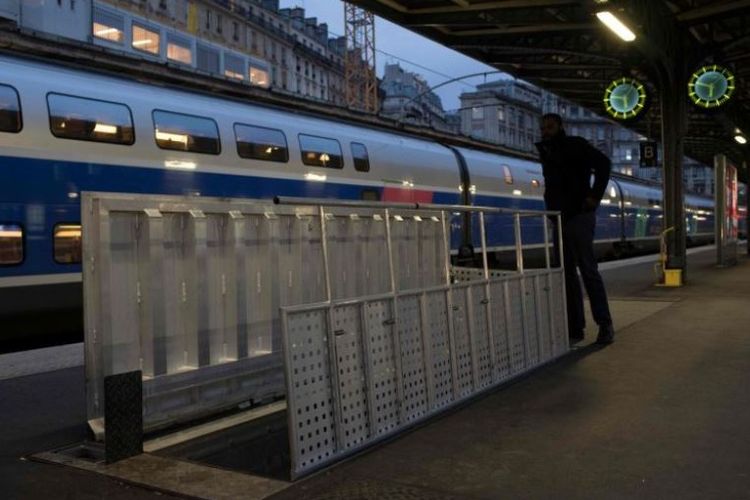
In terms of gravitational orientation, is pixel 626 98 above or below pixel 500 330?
above

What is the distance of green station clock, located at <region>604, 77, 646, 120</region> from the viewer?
1462 centimetres

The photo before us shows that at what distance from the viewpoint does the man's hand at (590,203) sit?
738cm

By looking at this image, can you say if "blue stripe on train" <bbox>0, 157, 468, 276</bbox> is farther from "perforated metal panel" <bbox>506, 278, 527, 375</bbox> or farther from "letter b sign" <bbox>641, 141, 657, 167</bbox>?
"letter b sign" <bbox>641, 141, 657, 167</bbox>

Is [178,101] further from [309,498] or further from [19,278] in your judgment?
[309,498]

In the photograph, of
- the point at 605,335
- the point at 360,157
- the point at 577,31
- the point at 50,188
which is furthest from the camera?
the point at 577,31

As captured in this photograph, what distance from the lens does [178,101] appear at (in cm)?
970

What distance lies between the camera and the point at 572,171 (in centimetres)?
764

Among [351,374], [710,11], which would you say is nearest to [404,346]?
[351,374]

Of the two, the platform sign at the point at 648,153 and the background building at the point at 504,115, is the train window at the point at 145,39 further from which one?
the platform sign at the point at 648,153

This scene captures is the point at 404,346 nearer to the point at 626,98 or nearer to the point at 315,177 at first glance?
the point at 315,177

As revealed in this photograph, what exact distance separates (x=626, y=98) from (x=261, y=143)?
8008 millimetres

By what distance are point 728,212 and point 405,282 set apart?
16.5m

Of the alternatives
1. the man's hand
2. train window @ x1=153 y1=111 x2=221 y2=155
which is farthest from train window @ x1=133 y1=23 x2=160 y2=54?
the man's hand

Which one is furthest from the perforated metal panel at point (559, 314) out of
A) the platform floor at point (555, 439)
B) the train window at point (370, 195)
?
the train window at point (370, 195)
